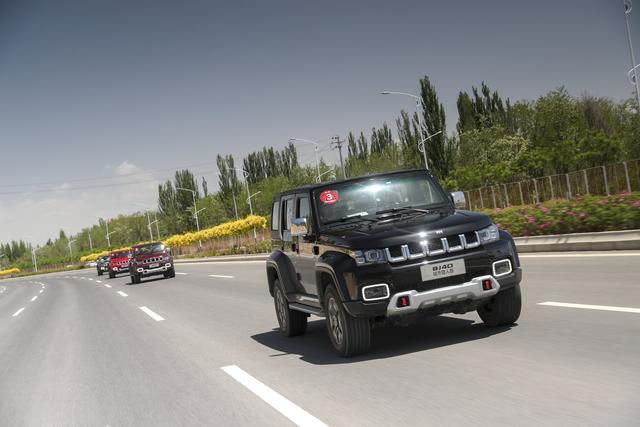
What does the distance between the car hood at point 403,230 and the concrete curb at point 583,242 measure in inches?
295

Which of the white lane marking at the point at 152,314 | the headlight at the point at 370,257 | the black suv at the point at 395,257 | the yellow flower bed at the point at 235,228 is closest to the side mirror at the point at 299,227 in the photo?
the black suv at the point at 395,257

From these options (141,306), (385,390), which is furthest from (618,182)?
(385,390)

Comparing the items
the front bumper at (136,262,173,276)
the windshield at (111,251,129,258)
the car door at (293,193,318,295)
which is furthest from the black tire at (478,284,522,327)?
the windshield at (111,251,129,258)

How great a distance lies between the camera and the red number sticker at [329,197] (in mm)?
7406

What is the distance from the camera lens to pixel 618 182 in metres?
26.1

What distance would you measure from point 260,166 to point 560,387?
362 feet

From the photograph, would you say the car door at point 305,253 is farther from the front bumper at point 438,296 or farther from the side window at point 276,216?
the front bumper at point 438,296

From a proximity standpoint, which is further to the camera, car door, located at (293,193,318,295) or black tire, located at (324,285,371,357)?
car door, located at (293,193,318,295)

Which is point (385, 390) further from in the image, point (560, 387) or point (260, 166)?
point (260, 166)

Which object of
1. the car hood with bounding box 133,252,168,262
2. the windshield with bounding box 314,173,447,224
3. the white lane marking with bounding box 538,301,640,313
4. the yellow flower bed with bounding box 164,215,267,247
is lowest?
the white lane marking with bounding box 538,301,640,313

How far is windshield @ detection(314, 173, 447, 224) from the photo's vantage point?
24.0 ft

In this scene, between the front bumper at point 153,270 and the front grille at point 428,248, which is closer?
the front grille at point 428,248

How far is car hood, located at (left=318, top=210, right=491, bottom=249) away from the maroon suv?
23468mm

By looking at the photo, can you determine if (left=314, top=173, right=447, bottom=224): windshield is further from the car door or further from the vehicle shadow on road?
the vehicle shadow on road
